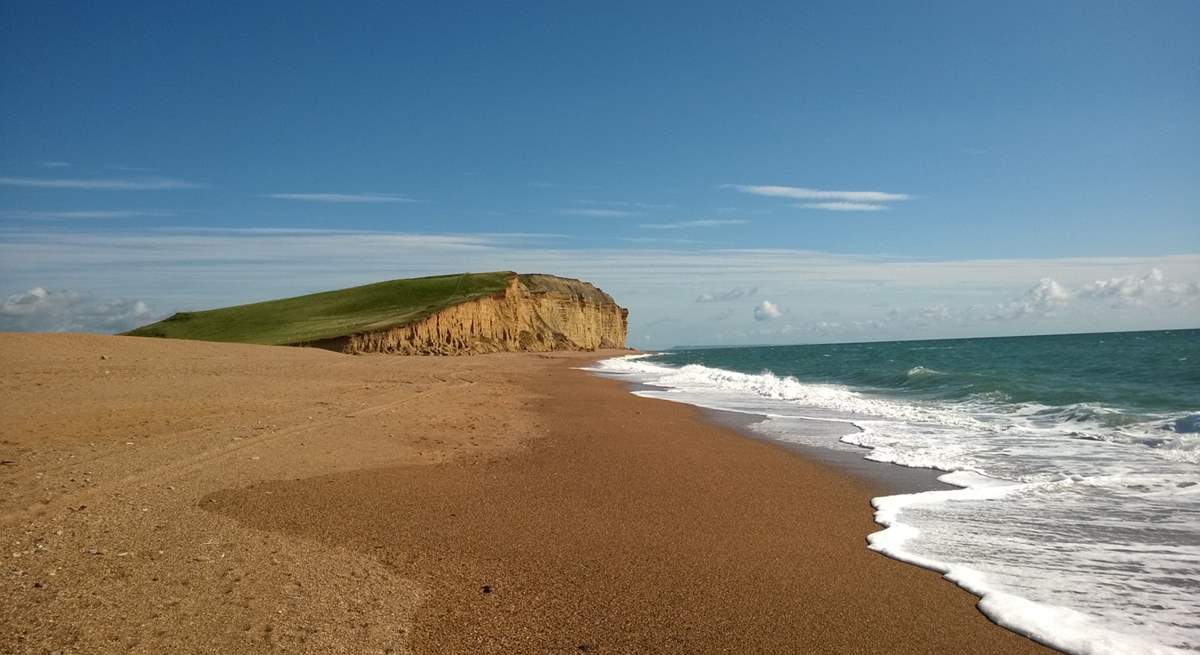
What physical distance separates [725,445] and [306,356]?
66.8 ft

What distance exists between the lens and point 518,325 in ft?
212

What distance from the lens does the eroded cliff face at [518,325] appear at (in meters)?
45.5

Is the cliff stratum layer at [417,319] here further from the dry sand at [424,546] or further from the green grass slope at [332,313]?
the dry sand at [424,546]

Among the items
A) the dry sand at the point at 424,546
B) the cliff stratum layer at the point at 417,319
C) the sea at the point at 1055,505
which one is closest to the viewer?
the dry sand at the point at 424,546

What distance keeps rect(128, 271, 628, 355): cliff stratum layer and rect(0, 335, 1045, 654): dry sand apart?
34285mm

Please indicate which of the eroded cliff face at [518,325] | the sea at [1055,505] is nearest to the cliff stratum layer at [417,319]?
the eroded cliff face at [518,325]

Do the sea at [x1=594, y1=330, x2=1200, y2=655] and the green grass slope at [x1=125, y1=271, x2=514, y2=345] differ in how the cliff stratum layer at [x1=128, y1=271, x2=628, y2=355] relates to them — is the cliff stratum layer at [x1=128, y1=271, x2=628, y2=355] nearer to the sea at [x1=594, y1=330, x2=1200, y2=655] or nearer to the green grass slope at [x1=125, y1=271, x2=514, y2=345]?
the green grass slope at [x1=125, y1=271, x2=514, y2=345]

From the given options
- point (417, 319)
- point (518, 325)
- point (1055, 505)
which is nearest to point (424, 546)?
point (1055, 505)

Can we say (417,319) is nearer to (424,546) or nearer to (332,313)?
(332,313)

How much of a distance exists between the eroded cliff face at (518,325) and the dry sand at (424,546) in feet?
112

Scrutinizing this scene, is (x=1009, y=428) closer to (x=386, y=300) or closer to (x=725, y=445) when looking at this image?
(x=725, y=445)

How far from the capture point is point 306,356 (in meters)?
27.1

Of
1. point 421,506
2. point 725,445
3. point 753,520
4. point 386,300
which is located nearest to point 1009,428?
point 725,445

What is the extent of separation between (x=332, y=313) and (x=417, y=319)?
17.2 m
